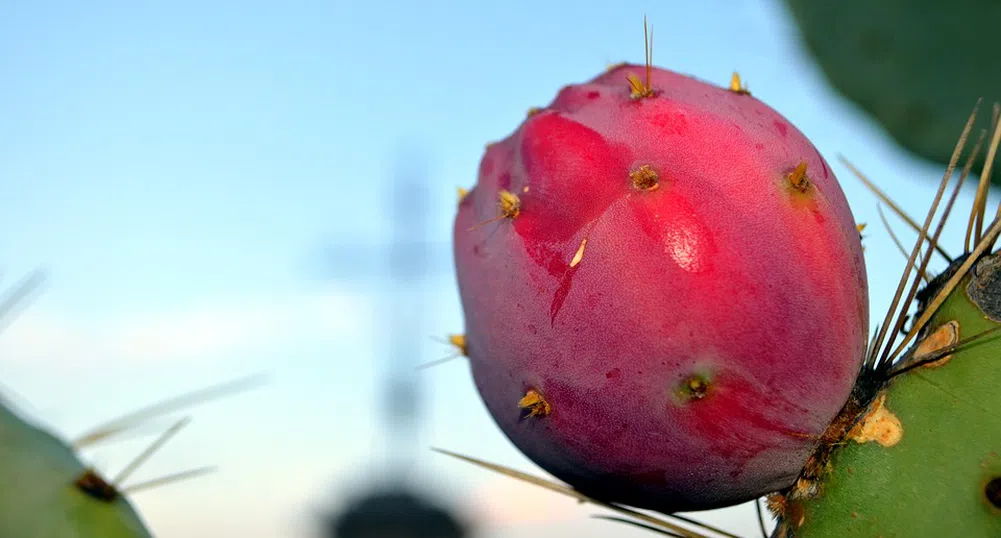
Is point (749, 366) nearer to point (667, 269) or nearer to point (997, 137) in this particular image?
point (667, 269)

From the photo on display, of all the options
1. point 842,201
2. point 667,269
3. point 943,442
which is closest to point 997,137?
point 842,201

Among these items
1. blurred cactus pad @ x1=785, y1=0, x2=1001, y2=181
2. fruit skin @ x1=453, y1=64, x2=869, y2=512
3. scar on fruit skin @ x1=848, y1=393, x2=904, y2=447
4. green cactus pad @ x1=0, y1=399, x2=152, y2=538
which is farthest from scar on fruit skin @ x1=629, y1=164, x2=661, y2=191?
blurred cactus pad @ x1=785, y1=0, x2=1001, y2=181

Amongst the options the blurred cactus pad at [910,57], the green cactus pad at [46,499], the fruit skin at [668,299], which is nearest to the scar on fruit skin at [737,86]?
the fruit skin at [668,299]

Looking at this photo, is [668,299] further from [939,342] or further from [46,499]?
[46,499]

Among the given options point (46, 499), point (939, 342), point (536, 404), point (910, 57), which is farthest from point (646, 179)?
point (910, 57)

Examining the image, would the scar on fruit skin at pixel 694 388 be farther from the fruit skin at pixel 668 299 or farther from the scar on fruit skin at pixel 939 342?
the scar on fruit skin at pixel 939 342

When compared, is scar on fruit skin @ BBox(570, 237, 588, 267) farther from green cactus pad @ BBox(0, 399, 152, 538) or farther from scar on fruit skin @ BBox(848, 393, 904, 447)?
green cactus pad @ BBox(0, 399, 152, 538)
